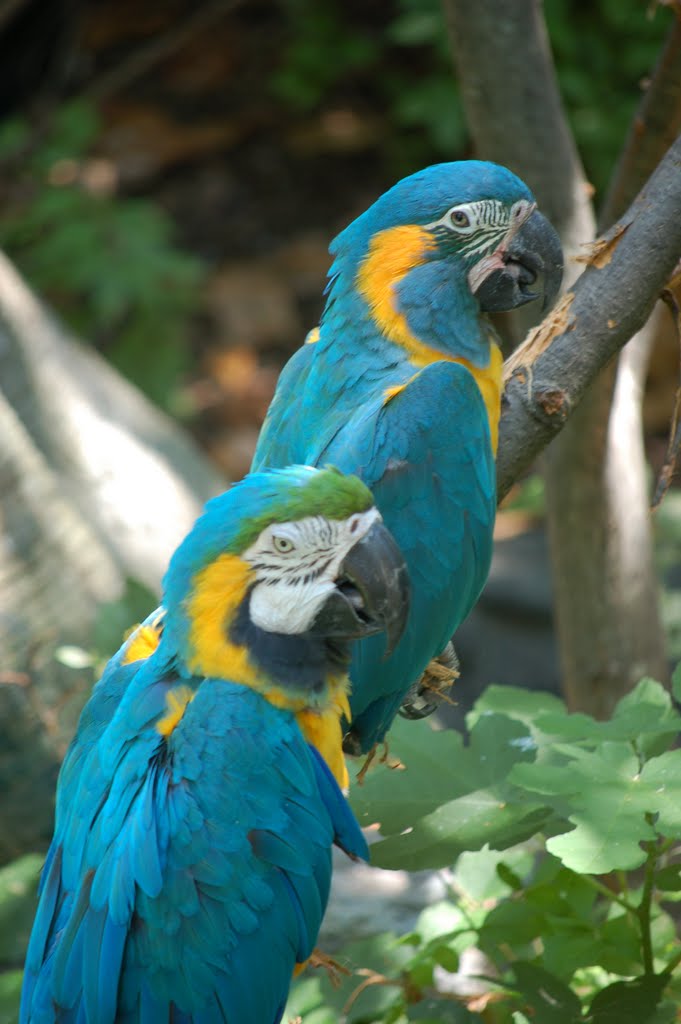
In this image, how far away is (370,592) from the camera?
1.75m

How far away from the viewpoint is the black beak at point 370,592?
1748 millimetres

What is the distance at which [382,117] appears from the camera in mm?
6992

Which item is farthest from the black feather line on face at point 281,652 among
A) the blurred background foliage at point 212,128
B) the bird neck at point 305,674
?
the blurred background foliage at point 212,128

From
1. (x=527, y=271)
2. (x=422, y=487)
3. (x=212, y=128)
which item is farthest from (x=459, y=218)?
(x=212, y=128)

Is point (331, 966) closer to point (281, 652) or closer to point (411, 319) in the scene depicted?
point (281, 652)

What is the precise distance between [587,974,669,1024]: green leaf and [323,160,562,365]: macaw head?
120cm

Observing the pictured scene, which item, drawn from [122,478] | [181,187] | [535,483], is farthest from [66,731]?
[181,187]

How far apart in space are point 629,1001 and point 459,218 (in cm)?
150

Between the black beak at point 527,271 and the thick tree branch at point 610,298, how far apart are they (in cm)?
17

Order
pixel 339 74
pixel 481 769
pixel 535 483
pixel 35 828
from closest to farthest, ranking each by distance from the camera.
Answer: pixel 481 769, pixel 35 828, pixel 535 483, pixel 339 74

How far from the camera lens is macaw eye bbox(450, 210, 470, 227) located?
7.56 feet

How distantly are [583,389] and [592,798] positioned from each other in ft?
2.63

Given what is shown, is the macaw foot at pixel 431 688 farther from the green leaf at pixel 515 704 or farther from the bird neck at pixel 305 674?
the bird neck at pixel 305 674

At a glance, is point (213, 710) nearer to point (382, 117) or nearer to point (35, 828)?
point (35, 828)
